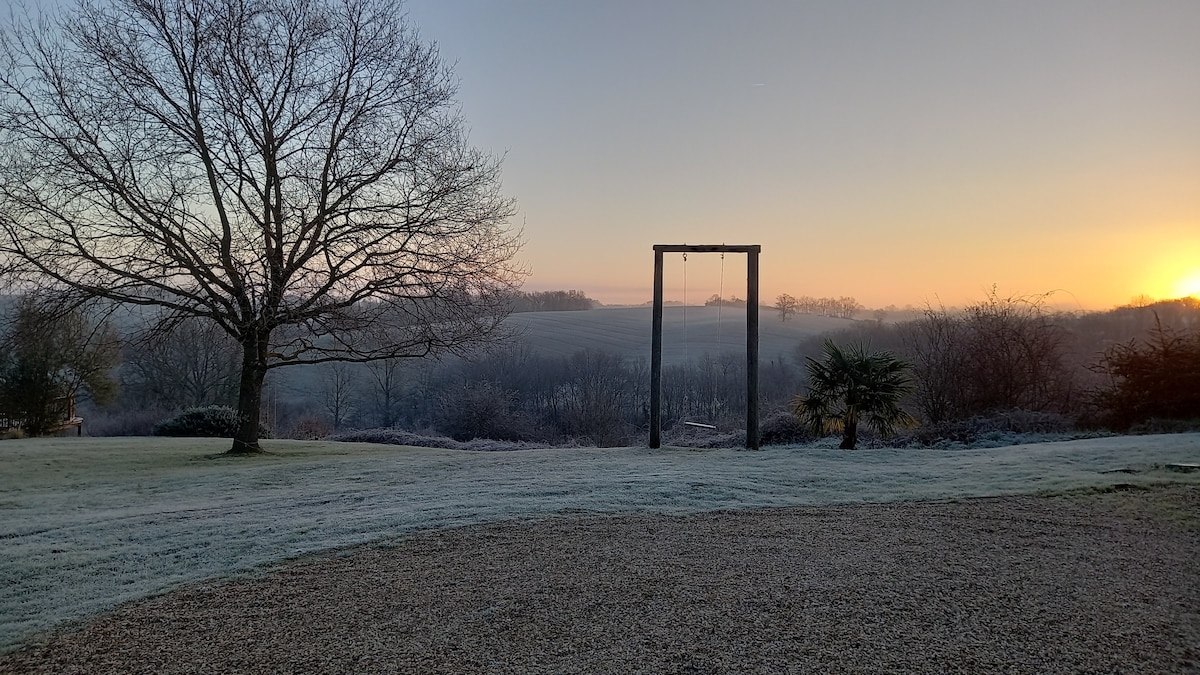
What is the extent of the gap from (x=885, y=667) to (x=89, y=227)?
48.1 ft

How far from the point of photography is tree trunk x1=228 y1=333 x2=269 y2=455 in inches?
594

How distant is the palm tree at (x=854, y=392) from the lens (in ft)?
43.2

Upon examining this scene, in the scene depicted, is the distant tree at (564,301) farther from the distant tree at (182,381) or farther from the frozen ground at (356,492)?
the frozen ground at (356,492)

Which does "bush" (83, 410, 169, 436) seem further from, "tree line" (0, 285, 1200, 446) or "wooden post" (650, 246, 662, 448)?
"wooden post" (650, 246, 662, 448)

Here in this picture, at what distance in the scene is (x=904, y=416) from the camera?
13.3 metres

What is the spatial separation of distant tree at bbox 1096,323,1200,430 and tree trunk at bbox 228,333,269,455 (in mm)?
18328

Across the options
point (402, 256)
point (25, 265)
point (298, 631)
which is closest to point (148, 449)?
point (25, 265)

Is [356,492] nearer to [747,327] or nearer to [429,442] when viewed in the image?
[747,327]

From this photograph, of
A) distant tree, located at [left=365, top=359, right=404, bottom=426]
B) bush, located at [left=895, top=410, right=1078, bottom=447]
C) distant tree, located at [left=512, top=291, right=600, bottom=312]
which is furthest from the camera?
distant tree, located at [left=512, top=291, right=600, bottom=312]

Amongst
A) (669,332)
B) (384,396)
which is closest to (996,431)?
(384,396)

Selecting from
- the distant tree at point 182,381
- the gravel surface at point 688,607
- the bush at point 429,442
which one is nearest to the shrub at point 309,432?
the bush at point 429,442

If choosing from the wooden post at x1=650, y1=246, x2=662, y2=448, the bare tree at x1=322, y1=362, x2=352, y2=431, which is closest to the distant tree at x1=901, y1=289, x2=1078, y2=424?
the wooden post at x1=650, y1=246, x2=662, y2=448

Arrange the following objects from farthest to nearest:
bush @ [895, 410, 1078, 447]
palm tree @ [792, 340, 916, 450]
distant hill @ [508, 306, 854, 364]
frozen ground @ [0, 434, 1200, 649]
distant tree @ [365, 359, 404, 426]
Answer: distant hill @ [508, 306, 854, 364], distant tree @ [365, 359, 404, 426], bush @ [895, 410, 1078, 447], palm tree @ [792, 340, 916, 450], frozen ground @ [0, 434, 1200, 649]

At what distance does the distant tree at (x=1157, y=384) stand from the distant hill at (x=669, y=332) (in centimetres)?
3611
